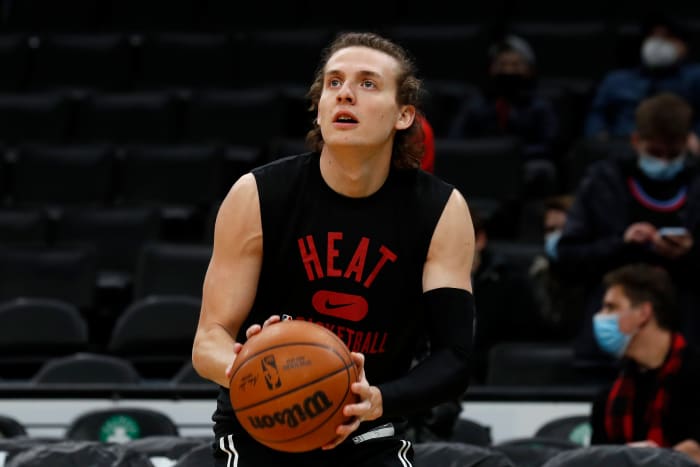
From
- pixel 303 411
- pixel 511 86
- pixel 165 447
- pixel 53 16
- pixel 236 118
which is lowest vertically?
pixel 165 447

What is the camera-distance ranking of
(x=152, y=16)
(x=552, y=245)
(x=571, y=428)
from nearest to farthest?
1. (x=571, y=428)
2. (x=552, y=245)
3. (x=152, y=16)

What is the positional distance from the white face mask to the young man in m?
4.76

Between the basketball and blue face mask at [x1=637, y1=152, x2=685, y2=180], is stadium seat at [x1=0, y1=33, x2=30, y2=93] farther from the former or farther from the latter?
the basketball

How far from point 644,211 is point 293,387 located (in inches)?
129

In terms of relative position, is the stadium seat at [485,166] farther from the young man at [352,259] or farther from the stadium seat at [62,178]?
the young man at [352,259]

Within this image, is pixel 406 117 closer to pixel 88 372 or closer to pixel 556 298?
pixel 88 372

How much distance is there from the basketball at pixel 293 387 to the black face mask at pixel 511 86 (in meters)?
4.95

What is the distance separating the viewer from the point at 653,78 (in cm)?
762

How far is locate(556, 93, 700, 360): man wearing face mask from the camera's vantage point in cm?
546

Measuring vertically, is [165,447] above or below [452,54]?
below

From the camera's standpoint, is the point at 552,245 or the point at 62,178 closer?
the point at 552,245

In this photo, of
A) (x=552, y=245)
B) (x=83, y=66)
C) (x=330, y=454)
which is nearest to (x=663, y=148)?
(x=552, y=245)

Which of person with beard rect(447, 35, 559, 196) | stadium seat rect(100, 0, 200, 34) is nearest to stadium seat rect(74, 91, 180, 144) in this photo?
stadium seat rect(100, 0, 200, 34)

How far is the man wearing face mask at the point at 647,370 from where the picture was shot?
475 centimetres
